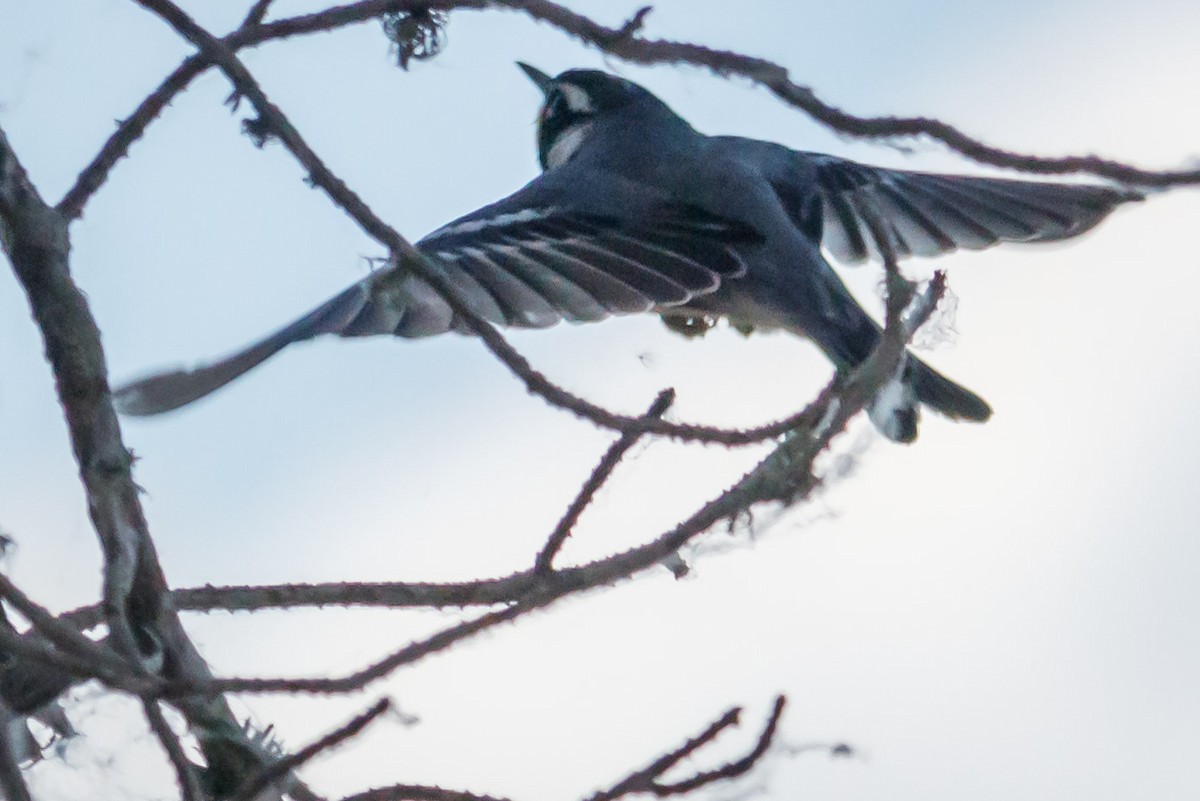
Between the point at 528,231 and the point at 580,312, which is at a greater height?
the point at 528,231

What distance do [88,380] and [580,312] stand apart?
4.46 ft

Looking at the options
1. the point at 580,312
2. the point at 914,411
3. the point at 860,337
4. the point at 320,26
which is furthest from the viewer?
the point at 860,337

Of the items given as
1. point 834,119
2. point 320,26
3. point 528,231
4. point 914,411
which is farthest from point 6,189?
point 914,411

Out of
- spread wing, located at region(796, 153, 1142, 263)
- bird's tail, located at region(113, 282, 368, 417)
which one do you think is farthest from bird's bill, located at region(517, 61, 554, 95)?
bird's tail, located at region(113, 282, 368, 417)

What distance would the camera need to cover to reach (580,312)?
3.43 m

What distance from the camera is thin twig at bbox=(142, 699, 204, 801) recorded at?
189cm

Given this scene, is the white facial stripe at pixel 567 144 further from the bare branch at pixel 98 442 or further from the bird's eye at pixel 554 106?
the bare branch at pixel 98 442

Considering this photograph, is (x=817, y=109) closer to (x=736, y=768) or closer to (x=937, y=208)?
(x=736, y=768)

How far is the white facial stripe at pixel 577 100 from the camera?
5.10 meters

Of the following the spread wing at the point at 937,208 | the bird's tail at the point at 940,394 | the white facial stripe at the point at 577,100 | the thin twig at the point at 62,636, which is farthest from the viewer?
the white facial stripe at the point at 577,100

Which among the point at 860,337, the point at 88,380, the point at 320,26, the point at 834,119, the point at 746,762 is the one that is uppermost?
the point at 860,337

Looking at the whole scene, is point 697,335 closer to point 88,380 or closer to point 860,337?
point 860,337

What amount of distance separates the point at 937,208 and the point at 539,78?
1378 mm

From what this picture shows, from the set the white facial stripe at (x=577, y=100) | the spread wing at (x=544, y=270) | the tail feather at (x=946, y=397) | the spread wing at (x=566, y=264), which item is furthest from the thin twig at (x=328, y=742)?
the white facial stripe at (x=577, y=100)
